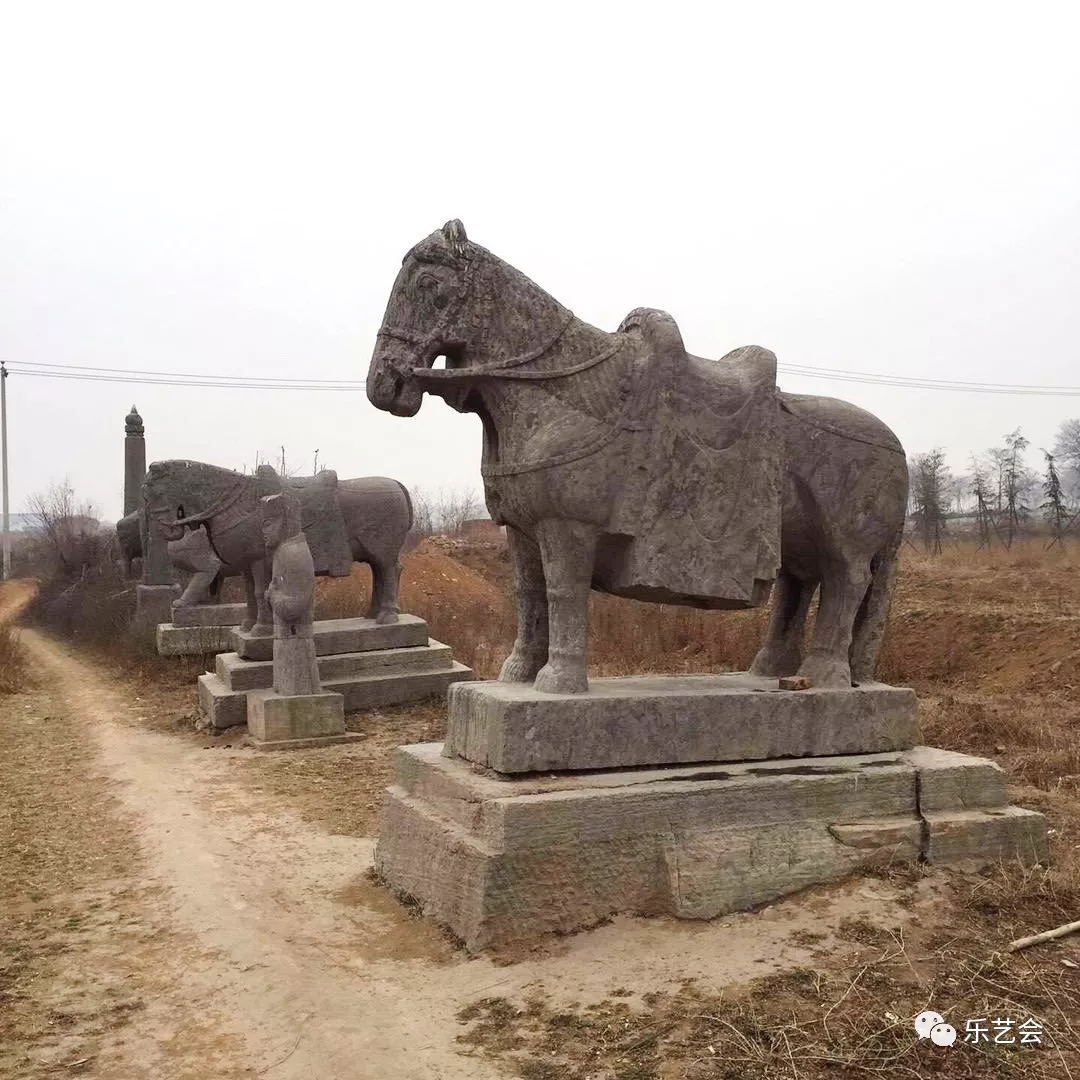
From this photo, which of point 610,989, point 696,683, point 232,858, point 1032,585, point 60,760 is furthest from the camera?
point 1032,585

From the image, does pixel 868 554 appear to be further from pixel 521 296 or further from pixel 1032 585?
pixel 1032 585

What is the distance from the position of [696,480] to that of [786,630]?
50.6 inches

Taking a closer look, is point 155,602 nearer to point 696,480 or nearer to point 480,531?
point 696,480

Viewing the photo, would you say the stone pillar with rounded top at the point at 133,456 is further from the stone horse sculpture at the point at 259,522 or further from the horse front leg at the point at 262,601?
the horse front leg at the point at 262,601

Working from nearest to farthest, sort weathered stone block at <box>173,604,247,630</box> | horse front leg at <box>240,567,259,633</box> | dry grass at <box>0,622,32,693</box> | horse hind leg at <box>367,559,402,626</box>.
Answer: horse front leg at <box>240,567,259,633</box>
horse hind leg at <box>367,559,402,626</box>
dry grass at <box>0,622,32,693</box>
weathered stone block at <box>173,604,247,630</box>

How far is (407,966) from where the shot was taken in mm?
3682

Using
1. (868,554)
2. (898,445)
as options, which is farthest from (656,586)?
(898,445)

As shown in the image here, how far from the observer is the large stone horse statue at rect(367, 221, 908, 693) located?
4.23 m

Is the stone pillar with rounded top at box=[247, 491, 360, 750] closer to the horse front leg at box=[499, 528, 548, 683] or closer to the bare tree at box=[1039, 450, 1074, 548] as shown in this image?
the horse front leg at box=[499, 528, 548, 683]

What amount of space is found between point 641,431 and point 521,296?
798mm

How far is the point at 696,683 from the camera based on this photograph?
4.80m

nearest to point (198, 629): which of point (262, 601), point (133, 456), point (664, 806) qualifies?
point (262, 601)

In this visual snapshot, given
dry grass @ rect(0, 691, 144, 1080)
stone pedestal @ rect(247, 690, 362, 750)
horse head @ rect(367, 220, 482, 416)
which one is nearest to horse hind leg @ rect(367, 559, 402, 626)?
stone pedestal @ rect(247, 690, 362, 750)

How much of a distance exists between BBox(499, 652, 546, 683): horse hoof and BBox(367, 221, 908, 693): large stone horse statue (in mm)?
16
